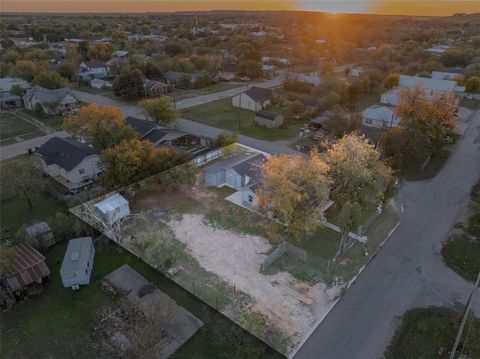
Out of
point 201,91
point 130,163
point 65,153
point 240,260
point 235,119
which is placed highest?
point 130,163

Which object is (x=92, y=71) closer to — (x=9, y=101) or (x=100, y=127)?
(x=9, y=101)

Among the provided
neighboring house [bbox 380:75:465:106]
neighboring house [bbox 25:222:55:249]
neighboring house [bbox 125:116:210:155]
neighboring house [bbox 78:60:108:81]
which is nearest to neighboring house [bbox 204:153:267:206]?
neighboring house [bbox 125:116:210:155]

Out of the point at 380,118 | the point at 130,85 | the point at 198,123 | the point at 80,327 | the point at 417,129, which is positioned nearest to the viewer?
the point at 80,327

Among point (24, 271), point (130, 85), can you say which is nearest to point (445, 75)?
point (130, 85)

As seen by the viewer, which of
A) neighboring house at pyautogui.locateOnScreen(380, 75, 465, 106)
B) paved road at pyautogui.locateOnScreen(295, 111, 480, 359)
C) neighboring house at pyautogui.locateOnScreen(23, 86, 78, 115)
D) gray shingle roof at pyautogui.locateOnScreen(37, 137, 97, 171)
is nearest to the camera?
paved road at pyautogui.locateOnScreen(295, 111, 480, 359)

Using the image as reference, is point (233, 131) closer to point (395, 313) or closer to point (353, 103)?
point (353, 103)

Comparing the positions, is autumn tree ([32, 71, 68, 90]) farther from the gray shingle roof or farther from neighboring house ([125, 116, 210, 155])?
the gray shingle roof

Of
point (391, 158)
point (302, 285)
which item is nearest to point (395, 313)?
point (302, 285)
